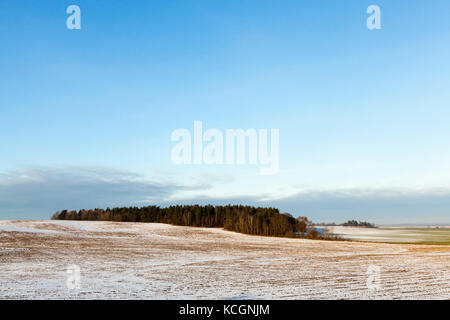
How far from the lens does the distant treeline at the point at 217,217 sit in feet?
281

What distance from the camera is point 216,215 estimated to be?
10850cm

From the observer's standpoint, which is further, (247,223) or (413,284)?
(247,223)

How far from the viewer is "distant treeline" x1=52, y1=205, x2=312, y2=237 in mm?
85562

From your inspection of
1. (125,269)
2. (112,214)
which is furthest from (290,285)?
(112,214)

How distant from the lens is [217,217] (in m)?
108

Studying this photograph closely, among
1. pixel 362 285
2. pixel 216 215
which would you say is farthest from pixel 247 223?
pixel 362 285

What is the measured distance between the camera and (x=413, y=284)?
17828mm

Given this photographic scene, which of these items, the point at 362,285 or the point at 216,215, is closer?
the point at 362,285
